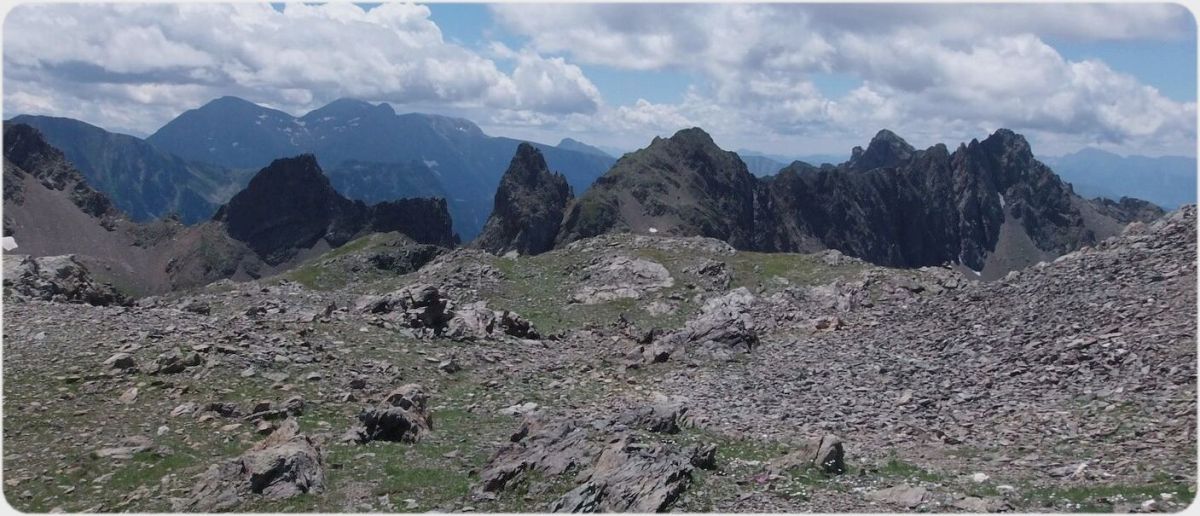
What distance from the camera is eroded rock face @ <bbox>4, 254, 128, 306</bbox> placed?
1839 inches

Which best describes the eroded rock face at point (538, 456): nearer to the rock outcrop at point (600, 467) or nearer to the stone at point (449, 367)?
the rock outcrop at point (600, 467)

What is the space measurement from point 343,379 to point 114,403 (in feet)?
24.5

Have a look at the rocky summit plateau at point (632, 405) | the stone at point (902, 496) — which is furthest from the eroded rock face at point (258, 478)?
the stone at point (902, 496)

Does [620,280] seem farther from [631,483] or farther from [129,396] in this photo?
[631,483]

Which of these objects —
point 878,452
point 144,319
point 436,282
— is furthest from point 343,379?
point 436,282

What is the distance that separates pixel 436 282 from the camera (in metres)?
69.5

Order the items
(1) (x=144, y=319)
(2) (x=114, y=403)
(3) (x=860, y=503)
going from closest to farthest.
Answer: (3) (x=860, y=503) < (2) (x=114, y=403) < (1) (x=144, y=319)

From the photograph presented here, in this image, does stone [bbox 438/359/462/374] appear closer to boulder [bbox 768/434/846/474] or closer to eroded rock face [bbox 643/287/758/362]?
eroded rock face [bbox 643/287/758/362]

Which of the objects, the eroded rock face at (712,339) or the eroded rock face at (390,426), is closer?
the eroded rock face at (390,426)

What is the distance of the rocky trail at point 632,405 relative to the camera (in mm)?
19141

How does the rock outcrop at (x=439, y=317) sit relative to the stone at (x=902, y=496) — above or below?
below

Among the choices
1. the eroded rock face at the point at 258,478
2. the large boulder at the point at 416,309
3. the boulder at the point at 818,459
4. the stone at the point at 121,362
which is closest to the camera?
the eroded rock face at the point at 258,478

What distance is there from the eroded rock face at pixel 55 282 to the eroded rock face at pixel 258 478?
31.7m

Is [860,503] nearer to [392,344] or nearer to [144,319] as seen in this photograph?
[392,344]
